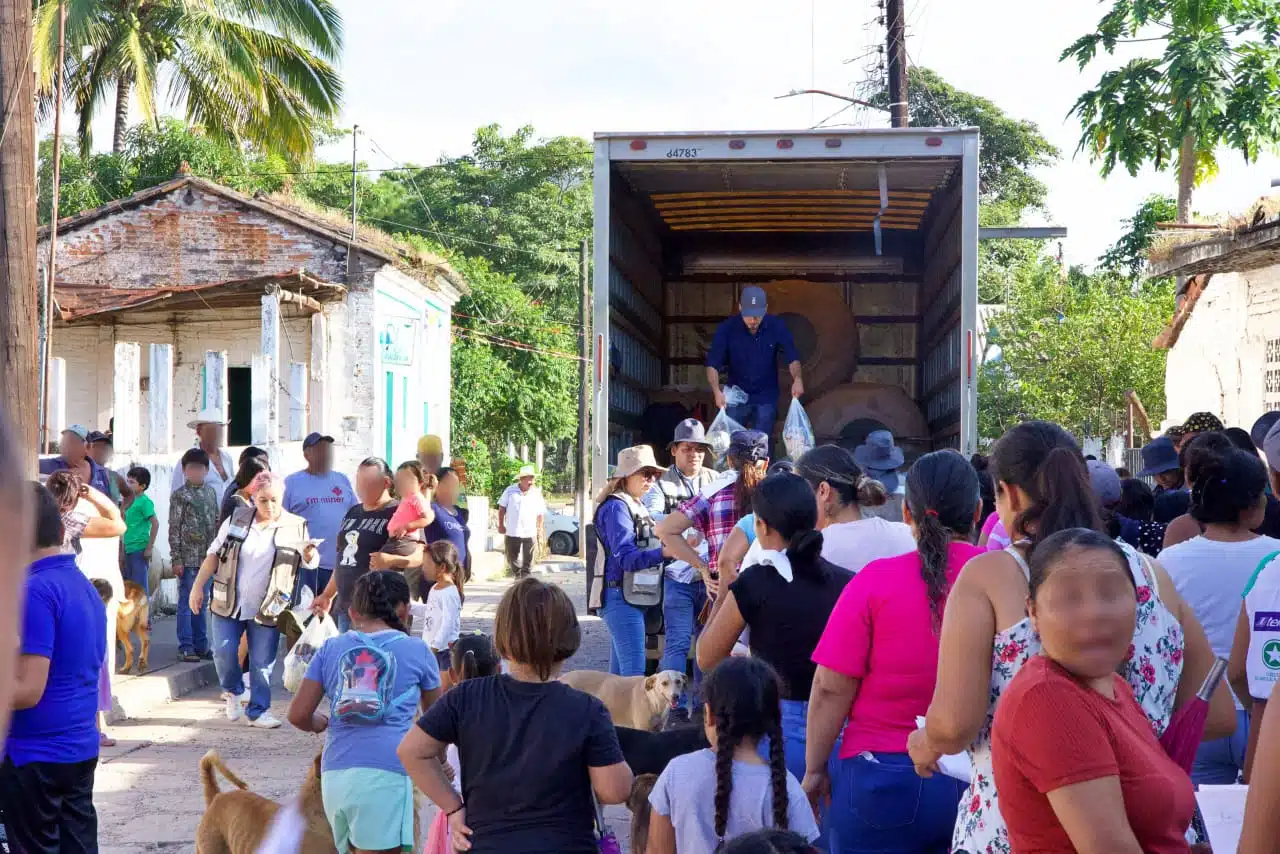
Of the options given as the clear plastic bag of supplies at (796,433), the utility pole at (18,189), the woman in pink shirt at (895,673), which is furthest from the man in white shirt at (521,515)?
the woman in pink shirt at (895,673)

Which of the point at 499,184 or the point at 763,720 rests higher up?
the point at 499,184

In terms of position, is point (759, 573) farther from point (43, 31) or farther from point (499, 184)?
point (499, 184)

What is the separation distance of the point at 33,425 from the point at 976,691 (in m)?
7.06

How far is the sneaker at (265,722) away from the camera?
30.2 ft

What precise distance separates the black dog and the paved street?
1.83 metres

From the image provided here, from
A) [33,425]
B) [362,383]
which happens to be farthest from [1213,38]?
[33,425]

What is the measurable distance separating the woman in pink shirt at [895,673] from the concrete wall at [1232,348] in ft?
40.3

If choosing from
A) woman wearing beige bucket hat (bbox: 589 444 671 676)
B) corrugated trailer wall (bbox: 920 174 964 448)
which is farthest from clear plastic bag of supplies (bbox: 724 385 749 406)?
woman wearing beige bucket hat (bbox: 589 444 671 676)

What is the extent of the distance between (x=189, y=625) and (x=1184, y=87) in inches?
682

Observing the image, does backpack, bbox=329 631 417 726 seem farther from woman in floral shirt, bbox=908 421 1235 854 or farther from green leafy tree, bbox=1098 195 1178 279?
green leafy tree, bbox=1098 195 1178 279

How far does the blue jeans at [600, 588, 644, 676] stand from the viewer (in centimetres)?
791

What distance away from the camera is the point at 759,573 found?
173 inches

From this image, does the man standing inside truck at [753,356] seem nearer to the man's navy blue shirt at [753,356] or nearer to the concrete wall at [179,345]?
the man's navy blue shirt at [753,356]

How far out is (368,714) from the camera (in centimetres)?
468
